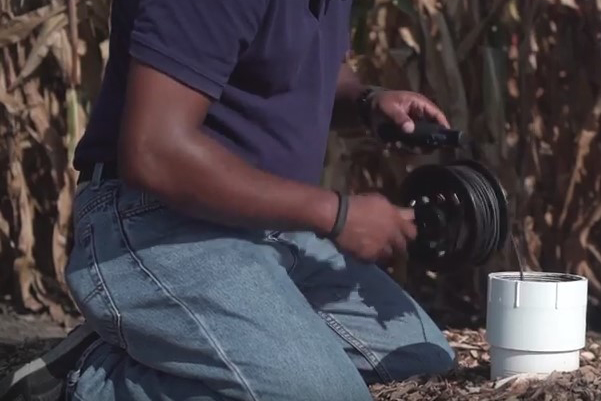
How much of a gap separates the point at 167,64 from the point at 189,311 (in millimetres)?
515

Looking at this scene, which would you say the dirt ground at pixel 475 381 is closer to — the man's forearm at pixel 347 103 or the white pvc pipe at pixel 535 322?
the white pvc pipe at pixel 535 322

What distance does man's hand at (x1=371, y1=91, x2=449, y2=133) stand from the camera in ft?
10.6

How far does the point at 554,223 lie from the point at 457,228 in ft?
4.56

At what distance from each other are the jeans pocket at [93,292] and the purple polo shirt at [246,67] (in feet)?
0.62

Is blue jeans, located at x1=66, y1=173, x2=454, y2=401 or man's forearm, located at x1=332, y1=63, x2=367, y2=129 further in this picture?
man's forearm, located at x1=332, y1=63, x2=367, y2=129

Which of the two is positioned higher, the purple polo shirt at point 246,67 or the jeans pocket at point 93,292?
the purple polo shirt at point 246,67

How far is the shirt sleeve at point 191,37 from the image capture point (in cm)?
251

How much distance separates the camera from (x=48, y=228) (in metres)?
4.61

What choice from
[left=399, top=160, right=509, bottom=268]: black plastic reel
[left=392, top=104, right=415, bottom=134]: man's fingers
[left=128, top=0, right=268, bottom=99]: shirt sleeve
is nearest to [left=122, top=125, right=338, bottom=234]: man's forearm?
[left=128, top=0, right=268, bottom=99]: shirt sleeve

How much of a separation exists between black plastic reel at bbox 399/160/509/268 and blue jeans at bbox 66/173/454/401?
0.94ft

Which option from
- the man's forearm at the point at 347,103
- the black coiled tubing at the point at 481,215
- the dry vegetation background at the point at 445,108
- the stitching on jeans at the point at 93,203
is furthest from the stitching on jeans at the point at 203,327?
the dry vegetation background at the point at 445,108

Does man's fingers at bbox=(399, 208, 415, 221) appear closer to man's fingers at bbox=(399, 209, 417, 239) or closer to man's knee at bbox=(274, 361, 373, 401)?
man's fingers at bbox=(399, 209, 417, 239)

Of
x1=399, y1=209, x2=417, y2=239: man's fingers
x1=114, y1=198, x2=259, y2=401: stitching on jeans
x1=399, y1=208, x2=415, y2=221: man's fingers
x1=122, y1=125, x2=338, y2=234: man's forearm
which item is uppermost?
x1=122, y1=125, x2=338, y2=234: man's forearm

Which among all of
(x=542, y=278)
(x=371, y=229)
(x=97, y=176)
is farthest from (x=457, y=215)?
(x=97, y=176)
